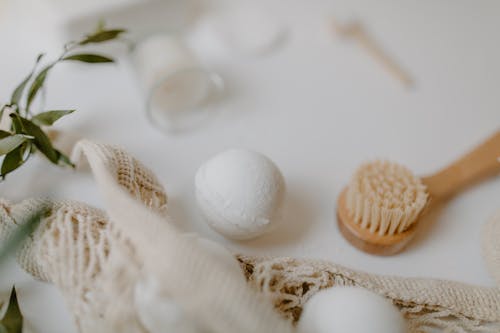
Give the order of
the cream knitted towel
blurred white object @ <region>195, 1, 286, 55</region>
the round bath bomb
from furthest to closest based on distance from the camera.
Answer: blurred white object @ <region>195, 1, 286, 55</region>
the round bath bomb
the cream knitted towel

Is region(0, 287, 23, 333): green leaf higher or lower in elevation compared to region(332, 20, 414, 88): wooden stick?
lower

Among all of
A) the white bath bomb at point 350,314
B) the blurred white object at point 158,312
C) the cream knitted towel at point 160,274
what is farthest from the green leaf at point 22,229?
the white bath bomb at point 350,314

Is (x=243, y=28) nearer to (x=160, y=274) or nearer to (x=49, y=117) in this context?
(x=49, y=117)

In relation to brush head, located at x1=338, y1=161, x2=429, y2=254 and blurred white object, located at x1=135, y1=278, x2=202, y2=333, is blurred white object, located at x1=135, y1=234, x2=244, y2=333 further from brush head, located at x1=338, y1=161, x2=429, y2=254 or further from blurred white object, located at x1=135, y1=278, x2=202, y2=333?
brush head, located at x1=338, y1=161, x2=429, y2=254

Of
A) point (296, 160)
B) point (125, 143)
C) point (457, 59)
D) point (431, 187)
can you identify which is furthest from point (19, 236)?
point (457, 59)

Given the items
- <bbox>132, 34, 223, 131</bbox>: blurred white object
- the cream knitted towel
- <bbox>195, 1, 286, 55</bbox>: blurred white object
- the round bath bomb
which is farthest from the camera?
<bbox>195, 1, 286, 55</bbox>: blurred white object

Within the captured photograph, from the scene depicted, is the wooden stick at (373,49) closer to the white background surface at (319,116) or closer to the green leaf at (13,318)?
the white background surface at (319,116)

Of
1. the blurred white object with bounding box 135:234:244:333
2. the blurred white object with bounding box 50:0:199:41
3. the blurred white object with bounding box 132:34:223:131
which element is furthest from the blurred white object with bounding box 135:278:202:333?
the blurred white object with bounding box 50:0:199:41

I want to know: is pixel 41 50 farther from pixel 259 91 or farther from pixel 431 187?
pixel 431 187
